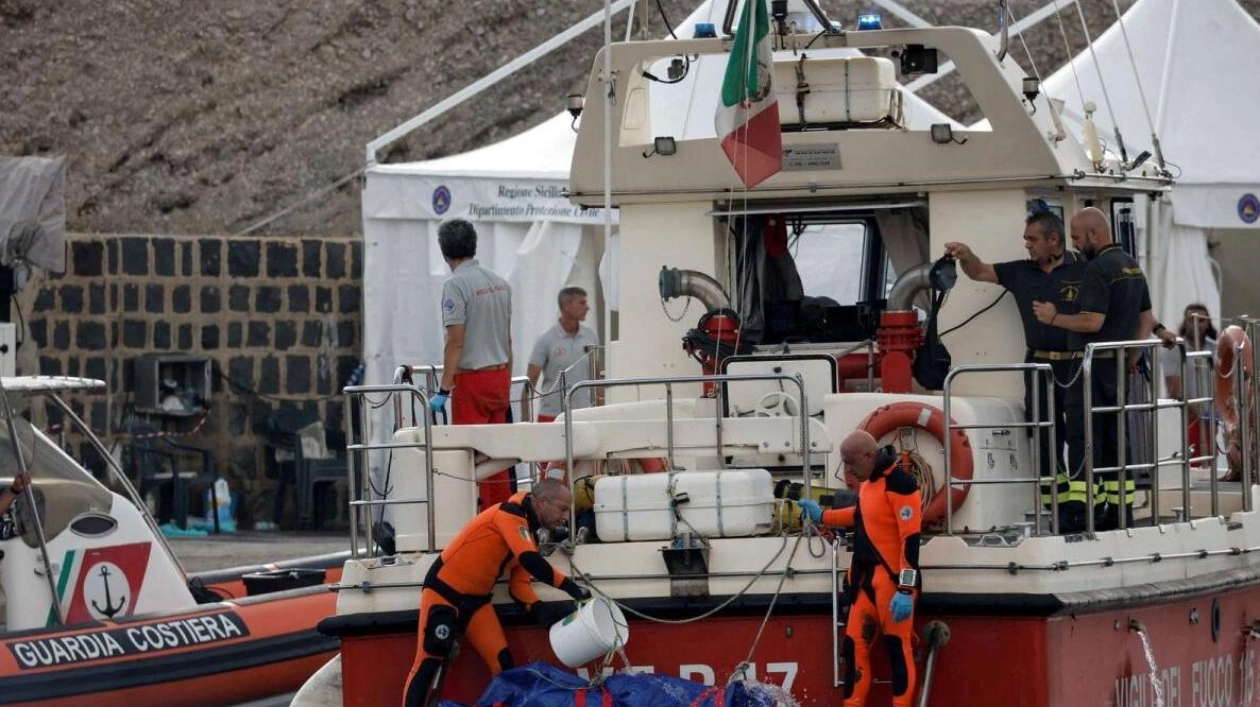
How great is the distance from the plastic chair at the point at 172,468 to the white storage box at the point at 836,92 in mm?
8691

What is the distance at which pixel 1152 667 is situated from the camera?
8.16 m

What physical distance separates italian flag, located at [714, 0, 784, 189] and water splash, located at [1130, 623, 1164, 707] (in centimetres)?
219

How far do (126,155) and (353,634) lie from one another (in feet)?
66.0

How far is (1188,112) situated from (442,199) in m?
5.40

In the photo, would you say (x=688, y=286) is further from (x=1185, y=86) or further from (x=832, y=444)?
(x=1185, y=86)

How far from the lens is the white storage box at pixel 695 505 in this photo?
7.55 metres

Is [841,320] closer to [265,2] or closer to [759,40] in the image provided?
[759,40]

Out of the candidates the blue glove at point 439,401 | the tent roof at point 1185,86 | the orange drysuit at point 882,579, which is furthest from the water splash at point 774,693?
the tent roof at point 1185,86

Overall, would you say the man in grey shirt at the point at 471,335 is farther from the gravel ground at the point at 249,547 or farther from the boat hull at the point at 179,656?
the gravel ground at the point at 249,547

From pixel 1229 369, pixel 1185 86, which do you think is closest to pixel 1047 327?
pixel 1229 369

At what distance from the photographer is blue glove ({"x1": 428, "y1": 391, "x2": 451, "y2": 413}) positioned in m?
8.54

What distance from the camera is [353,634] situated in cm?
772

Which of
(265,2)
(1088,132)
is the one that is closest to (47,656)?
(1088,132)

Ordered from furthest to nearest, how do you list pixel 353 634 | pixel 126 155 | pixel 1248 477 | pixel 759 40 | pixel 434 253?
pixel 126 155, pixel 434 253, pixel 1248 477, pixel 759 40, pixel 353 634
